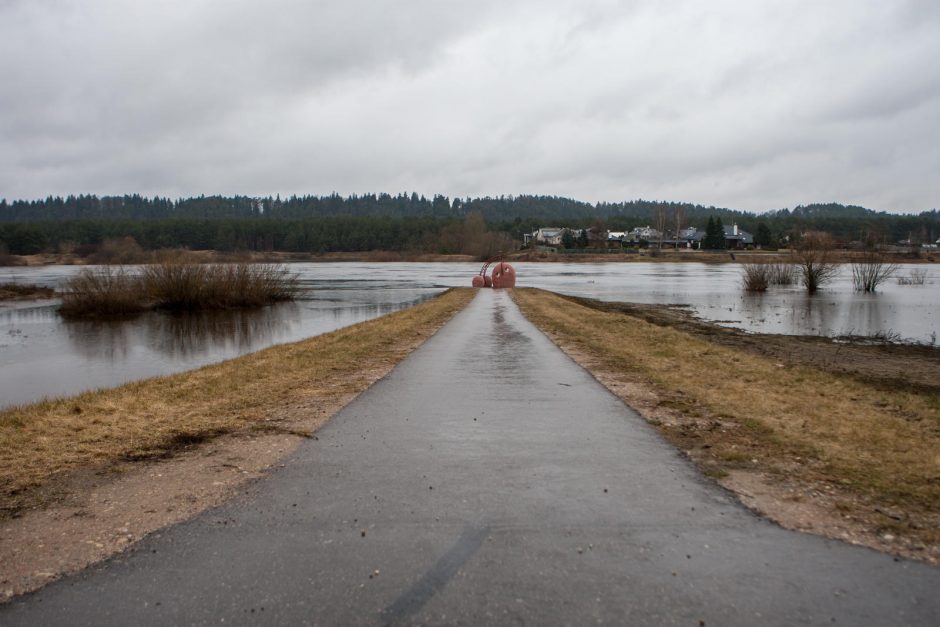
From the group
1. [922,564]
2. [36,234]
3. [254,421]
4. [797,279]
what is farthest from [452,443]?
[36,234]

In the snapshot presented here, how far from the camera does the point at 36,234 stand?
131375 mm

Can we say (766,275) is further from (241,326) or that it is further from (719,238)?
(719,238)

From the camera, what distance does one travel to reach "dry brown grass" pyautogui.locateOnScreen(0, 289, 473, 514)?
6641mm

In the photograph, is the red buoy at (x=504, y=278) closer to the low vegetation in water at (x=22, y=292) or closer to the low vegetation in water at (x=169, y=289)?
the low vegetation in water at (x=169, y=289)

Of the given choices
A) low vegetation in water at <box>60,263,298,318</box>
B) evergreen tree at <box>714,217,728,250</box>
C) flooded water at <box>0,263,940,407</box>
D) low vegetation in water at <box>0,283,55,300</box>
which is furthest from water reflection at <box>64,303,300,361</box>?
evergreen tree at <box>714,217,728,250</box>

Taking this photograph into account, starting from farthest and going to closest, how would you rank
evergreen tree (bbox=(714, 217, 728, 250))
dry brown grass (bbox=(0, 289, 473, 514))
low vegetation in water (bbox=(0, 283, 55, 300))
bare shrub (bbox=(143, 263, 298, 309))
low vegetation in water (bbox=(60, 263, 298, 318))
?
evergreen tree (bbox=(714, 217, 728, 250))
low vegetation in water (bbox=(0, 283, 55, 300))
bare shrub (bbox=(143, 263, 298, 309))
low vegetation in water (bbox=(60, 263, 298, 318))
dry brown grass (bbox=(0, 289, 473, 514))

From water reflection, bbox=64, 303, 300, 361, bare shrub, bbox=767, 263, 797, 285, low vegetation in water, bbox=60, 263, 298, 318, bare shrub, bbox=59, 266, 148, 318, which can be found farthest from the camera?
bare shrub, bbox=767, 263, 797, 285

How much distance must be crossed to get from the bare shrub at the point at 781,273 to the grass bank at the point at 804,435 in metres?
41.4

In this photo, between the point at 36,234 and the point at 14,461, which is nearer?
the point at 14,461

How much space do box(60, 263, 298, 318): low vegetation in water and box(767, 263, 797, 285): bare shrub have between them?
125 feet

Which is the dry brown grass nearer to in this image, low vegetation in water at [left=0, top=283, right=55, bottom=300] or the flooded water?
the flooded water

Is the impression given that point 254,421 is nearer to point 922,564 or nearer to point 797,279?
point 922,564

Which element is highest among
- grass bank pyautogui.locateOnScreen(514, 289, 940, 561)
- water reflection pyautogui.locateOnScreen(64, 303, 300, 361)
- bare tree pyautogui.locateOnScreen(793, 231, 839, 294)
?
bare tree pyautogui.locateOnScreen(793, 231, 839, 294)

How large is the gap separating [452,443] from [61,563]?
377 cm
